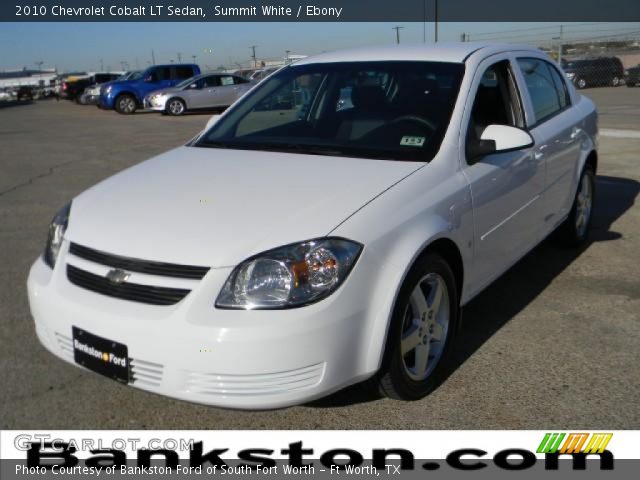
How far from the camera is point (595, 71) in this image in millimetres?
30906

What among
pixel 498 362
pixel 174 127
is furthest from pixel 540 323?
pixel 174 127

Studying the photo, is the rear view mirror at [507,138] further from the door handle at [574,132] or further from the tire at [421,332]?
the door handle at [574,132]

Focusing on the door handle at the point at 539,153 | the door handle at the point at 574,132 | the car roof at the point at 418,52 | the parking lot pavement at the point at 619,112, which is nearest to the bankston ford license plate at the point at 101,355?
the car roof at the point at 418,52

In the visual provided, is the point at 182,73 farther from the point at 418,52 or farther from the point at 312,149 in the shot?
the point at 312,149

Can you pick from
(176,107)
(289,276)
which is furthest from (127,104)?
(289,276)

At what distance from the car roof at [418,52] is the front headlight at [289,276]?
1.83 metres

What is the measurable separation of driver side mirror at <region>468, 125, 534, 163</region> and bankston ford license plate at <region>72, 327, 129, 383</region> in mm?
1979

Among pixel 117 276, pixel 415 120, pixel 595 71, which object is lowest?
pixel 595 71

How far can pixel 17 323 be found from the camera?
4.11m

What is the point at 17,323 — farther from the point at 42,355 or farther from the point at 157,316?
the point at 157,316

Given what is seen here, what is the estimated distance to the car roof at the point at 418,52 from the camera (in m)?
3.95

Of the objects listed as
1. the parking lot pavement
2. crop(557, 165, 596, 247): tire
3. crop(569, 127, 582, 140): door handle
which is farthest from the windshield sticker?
the parking lot pavement

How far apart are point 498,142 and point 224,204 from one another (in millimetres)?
1515

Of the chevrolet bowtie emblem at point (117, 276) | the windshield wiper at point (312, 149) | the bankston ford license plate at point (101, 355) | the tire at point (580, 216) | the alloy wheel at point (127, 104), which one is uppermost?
the windshield wiper at point (312, 149)
